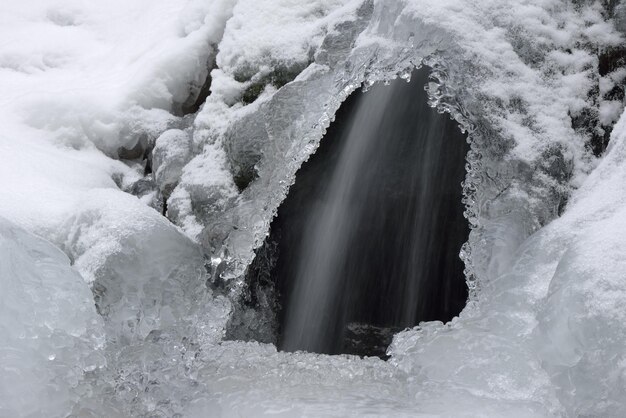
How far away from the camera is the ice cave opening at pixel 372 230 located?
456cm

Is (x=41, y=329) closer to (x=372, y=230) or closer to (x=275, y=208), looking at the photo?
(x=275, y=208)

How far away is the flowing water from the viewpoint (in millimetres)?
4570

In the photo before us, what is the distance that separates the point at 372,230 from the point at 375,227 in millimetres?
27

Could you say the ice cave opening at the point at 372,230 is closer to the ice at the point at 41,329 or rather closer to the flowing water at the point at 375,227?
the flowing water at the point at 375,227

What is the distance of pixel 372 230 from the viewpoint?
484 cm

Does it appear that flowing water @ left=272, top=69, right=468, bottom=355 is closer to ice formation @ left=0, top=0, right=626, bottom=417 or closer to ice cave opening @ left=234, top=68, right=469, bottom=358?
ice cave opening @ left=234, top=68, right=469, bottom=358

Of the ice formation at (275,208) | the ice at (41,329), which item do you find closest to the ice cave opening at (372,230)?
the ice formation at (275,208)

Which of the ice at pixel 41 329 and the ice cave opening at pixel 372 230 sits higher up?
the ice cave opening at pixel 372 230

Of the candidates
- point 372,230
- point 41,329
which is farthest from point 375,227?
point 41,329

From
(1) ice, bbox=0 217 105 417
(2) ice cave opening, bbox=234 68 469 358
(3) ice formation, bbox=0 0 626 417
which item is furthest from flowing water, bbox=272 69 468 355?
(1) ice, bbox=0 217 105 417

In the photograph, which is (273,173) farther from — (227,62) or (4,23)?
(4,23)

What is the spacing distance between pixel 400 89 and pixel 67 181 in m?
1.96

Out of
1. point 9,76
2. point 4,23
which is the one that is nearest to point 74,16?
point 4,23

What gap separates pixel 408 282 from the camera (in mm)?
4836
